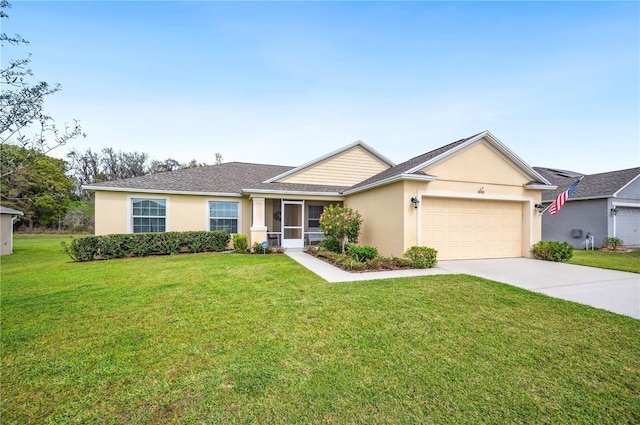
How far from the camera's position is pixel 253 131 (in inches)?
714

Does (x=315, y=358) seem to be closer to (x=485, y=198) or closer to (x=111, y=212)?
(x=485, y=198)

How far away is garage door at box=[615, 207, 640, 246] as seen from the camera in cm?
1441

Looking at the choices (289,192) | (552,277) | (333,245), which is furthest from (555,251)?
(289,192)

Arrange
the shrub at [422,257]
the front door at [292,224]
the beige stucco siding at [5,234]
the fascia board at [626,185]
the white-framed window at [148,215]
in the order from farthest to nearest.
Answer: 1. the fascia board at [626,185]
2. the beige stucco siding at [5,234]
3. the front door at [292,224]
4. the white-framed window at [148,215]
5. the shrub at [422,257]

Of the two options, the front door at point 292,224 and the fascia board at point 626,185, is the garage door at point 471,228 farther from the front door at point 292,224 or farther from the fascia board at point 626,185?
the fascia board at point 626,185

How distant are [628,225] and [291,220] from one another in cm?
1908

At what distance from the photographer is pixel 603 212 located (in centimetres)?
1435

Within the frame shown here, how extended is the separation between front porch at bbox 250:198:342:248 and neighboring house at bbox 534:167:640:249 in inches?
557

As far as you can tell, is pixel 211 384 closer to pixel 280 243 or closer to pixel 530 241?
pixel 280 243

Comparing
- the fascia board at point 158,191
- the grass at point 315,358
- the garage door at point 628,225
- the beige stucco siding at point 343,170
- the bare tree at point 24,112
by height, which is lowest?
the grass at point 315,358

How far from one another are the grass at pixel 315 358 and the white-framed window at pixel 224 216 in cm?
760

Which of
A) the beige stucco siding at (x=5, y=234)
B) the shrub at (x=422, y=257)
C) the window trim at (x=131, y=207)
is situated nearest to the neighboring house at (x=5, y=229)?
the beige stucco siding at (x=5, y=234)

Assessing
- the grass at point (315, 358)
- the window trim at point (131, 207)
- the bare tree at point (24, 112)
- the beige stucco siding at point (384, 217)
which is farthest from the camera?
the window trim at point (131, 207)

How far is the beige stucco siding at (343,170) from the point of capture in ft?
46.3
